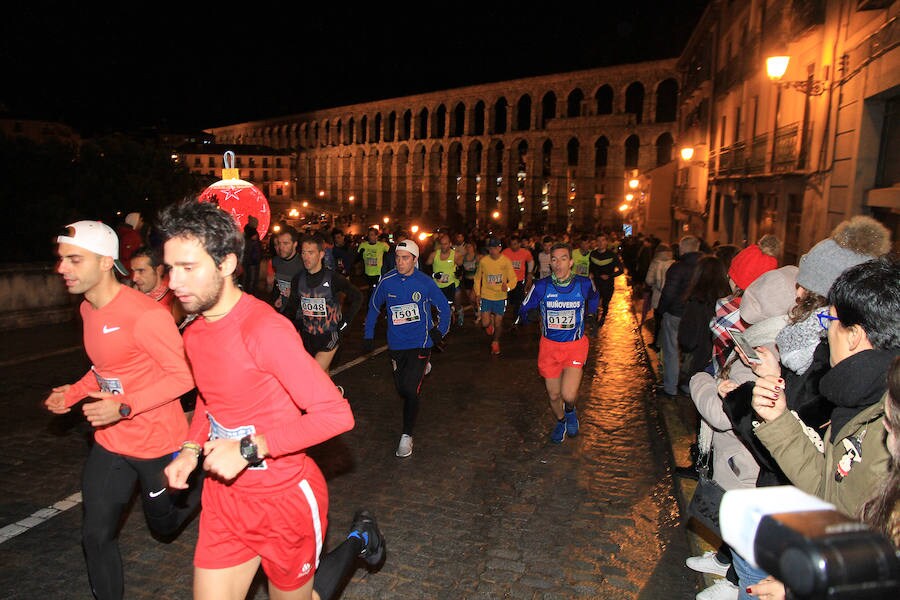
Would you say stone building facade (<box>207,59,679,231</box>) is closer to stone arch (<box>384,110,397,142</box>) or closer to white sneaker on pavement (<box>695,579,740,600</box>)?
stone arch (<box>384,110,397,142</box>)

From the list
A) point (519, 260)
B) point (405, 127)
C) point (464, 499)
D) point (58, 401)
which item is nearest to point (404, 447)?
point (464, 499)

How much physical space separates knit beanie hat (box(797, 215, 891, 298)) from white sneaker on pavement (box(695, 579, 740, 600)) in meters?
2.02

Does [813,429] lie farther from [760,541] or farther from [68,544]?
[68,544]

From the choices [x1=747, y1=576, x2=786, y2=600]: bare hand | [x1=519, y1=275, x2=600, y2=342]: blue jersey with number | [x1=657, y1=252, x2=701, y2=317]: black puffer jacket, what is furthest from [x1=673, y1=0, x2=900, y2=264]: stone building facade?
[x1=747, y1=576, x2=786, y2=600]: bare hand

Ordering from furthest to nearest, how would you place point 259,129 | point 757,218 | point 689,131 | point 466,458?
point 259,129 → point 689,131 → point 757,218 → point 466,458

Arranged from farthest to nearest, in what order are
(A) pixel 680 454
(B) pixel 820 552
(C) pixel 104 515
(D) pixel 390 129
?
(D) pixel 390 129
(A) pixel 680 454
(C) pixel 104 515
(B) pixel 820 552

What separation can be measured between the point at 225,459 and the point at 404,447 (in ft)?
13.4

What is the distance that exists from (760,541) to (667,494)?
16.1 ft

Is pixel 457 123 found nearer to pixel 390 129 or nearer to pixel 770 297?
pixel 390 129

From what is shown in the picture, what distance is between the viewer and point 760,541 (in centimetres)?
116

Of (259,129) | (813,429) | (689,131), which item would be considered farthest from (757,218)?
(259,129)

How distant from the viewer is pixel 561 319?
267 inches

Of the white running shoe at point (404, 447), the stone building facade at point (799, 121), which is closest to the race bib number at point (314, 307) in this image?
the white running shoe at point (404, 447)

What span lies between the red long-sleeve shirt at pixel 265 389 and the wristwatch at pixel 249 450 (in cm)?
6
